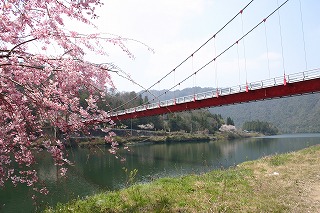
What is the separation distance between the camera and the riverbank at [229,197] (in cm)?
739

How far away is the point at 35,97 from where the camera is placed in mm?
4289

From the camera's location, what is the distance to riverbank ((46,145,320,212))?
7395 mm

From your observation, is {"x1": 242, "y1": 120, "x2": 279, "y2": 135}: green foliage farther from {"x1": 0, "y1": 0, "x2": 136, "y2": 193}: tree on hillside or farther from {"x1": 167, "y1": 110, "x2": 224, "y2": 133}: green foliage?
{"x1": 0, "y1": 0, "x2": 136, "y2": 193}: tree on hillside

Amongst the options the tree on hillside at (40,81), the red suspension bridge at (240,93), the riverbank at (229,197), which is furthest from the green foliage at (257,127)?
the tree on hillside at (40,81)

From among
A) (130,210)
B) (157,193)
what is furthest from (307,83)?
(130,210)

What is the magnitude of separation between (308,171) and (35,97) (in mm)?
12200

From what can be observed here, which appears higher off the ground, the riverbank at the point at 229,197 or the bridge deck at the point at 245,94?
the bridge deck at the point at 245,94

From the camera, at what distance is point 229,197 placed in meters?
8.41

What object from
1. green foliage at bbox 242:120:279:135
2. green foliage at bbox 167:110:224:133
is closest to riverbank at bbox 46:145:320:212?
green foliage at bbox 167:110:224:133

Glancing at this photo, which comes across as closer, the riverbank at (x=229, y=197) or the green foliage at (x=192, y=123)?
the riverbank at (x=229, y=197)

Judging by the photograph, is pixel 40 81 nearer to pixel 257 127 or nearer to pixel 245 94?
pixel 245 94

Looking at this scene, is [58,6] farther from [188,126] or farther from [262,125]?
[262,125]

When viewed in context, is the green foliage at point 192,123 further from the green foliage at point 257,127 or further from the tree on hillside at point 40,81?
the tree on hillside at point 40,81

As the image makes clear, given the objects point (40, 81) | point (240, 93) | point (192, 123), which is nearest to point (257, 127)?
point (192, 123)
